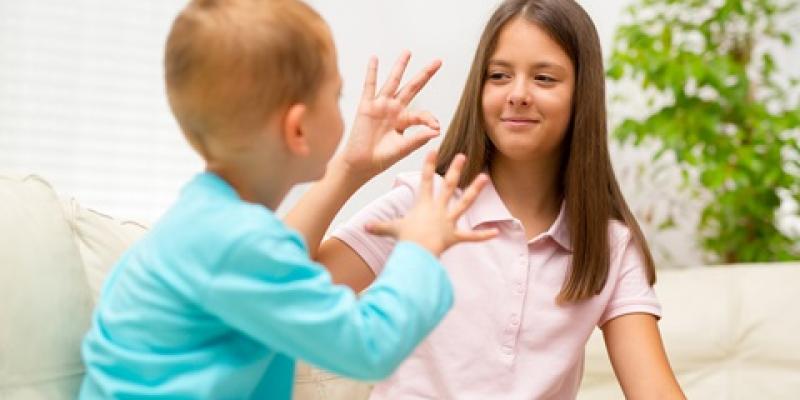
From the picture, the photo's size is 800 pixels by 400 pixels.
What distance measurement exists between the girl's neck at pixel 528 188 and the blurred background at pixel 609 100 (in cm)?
137

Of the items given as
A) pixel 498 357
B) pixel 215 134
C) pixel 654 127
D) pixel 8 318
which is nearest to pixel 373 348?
pixel 215 134

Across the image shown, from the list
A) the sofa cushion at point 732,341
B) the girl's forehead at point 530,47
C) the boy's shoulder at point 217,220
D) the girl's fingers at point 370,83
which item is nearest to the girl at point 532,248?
the girl's forehead at point 530,47

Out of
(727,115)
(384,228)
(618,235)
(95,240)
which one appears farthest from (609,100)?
(384,228)

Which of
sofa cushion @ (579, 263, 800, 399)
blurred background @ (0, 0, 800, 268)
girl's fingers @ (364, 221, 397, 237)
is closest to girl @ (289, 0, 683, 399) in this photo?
girl's fingers @ (364, 221, 397, 237)

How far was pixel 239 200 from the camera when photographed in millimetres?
980

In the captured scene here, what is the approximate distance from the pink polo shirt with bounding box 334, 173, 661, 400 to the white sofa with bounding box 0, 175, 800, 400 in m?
0.33

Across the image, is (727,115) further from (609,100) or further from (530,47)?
(530,47)

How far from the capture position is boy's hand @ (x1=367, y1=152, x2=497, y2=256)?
1.00 meters

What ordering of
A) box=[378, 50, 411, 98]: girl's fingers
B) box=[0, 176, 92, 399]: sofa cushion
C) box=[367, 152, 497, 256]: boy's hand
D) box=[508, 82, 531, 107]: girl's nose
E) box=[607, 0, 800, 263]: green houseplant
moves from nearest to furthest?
1. box=[367, 152, 497, 256]: boy's hand
2. box=[0, 176, 92, 399]: sofa cushion
3. box=[378, 50, 411, 98]: girl's fingers
4. box=[508, 82, 531, 107]: girl's nose
5. box=[607, 0, 800, 263]: green houseplant

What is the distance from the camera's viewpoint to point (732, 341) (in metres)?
2.21

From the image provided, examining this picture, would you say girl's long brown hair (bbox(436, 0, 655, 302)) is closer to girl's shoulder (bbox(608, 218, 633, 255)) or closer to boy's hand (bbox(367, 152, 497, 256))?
girl's shoulder (bbox(608, 218, 633, 255))

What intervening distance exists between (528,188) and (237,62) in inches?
30.6

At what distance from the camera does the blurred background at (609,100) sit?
9.71 feet

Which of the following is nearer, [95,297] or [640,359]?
[95,297]
